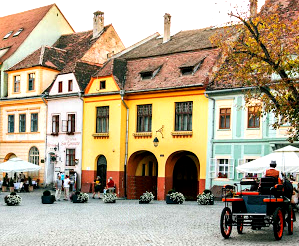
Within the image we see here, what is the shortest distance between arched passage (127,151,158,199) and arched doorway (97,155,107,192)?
2.13 meters

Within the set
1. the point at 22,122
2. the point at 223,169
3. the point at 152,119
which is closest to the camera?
the point at 223,169

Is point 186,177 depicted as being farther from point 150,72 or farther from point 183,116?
point 150,72

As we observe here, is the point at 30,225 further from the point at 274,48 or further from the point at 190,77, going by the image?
the point at 190,77

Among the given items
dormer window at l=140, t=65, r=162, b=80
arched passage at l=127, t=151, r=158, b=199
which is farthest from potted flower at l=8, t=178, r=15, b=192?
dormer window at l=140, t=65, r=162, b=80

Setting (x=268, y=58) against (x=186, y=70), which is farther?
(x=186, y=70)

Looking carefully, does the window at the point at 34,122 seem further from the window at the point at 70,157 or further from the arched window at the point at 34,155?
the window at the point at 70,157

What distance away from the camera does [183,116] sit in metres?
37.7

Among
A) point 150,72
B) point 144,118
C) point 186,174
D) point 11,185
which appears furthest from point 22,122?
point 186,174

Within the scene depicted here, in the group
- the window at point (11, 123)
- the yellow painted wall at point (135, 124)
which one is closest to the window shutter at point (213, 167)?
the yellow painted wall at point (135, 124)

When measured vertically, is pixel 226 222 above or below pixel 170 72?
below

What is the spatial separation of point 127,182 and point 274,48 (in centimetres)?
2198

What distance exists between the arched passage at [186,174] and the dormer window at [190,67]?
5.53 m

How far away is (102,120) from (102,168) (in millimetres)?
3467

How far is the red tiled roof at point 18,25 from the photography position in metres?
49.4
